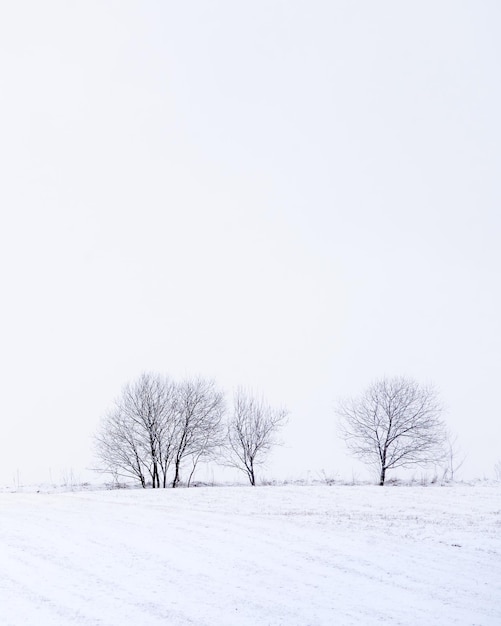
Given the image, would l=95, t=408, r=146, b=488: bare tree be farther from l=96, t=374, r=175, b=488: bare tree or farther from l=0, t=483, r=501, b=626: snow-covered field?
l=0, t=483, r=501, b=626: snow-covered field

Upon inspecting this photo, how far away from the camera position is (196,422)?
56250 millimetres

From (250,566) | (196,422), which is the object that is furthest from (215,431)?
(250,566)

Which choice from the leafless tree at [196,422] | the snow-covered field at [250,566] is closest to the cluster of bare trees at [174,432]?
the leafless tree at [196,422]

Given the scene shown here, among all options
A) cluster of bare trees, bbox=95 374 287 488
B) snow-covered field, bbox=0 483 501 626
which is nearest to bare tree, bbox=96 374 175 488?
cluster of bare trees, bbox=95 374 287 488

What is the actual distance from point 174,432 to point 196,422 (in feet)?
7.91

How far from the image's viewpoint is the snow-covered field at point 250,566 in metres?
11.7

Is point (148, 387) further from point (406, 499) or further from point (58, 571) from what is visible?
point (58, 571)

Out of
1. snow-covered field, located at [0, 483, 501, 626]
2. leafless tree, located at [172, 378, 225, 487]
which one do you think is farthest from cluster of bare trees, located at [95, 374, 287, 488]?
snow-covered field, located at [0, 483, 501, 626]

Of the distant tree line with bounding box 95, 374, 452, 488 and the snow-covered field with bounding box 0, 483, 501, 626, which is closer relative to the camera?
the snow-covered field with bounding box 0, 483, 501, 626

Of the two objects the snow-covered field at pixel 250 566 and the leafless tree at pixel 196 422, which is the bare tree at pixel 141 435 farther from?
the snow-covered field at pixel 250 566

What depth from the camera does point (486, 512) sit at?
2527cm

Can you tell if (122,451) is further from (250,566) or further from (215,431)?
(250,566)

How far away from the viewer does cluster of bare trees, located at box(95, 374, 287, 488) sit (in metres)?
53.9

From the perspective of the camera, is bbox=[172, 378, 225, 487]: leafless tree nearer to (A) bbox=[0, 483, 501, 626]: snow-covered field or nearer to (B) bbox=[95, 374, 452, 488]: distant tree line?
(B) bbox=[95, 374, 452, 488]: distant tree line
